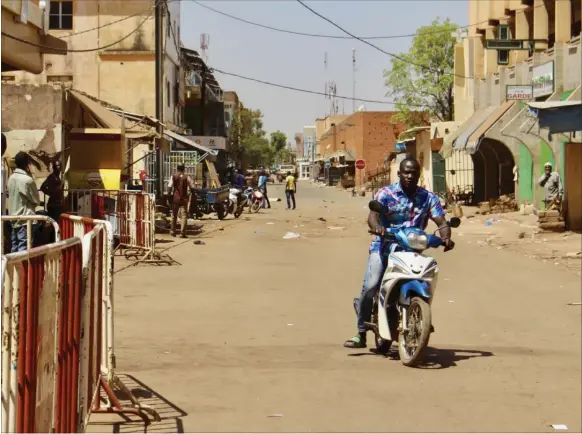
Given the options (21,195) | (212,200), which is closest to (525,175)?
(212,200)

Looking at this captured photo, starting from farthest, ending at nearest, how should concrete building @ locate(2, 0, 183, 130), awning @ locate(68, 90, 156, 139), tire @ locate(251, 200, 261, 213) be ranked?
1. concrete building @ locate(2, 0, 183, 130)
2. tire @ locate(251, 200, 261, 213)
3. awning @ locate(68, 90, 156, 139)

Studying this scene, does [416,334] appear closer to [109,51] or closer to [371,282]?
[371,282]

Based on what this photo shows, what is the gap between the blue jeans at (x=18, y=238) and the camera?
35.7 feet

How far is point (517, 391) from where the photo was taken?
7184 millimetres

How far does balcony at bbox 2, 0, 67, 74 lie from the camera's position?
1786 centimetres

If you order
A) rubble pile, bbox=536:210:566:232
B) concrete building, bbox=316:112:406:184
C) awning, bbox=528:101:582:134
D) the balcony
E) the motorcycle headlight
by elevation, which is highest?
concrete building, bbox=316:112:406:184

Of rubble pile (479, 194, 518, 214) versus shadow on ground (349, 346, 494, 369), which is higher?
rubble pile (479, 194, 518, 214)

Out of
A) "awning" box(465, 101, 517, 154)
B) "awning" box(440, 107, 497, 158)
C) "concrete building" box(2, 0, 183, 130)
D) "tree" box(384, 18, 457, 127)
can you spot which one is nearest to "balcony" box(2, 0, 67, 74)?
"awning" box(465, 101, 517, 154)

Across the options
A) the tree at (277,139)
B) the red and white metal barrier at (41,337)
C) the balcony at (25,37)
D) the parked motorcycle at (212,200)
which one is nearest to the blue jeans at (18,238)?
the red and white metal barrier at (41,337)

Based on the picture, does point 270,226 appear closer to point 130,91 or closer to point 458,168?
point 130,91

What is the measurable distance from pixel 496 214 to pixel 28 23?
64.7ft

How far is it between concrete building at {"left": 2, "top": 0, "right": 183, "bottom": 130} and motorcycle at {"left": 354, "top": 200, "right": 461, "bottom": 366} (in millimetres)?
Answer: 33741

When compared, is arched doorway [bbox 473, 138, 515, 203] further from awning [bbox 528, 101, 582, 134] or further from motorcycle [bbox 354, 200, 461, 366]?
motorcycle [bbox 354, 200, 461, 366]

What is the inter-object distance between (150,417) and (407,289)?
268 centimetres
